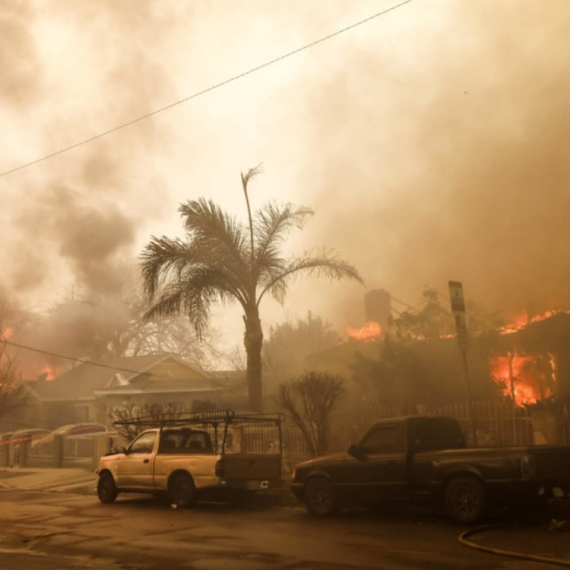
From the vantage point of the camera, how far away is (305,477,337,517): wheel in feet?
39.7

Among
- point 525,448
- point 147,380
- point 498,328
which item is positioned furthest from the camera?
point 147,380

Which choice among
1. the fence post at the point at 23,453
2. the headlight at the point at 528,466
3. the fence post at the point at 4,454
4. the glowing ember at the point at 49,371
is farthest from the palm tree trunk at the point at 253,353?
the glowing ember at the point at 49,371

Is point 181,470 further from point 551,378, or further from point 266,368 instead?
point 266,368

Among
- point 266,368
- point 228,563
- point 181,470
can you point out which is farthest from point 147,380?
point 228,563

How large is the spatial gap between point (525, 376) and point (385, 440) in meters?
12.0

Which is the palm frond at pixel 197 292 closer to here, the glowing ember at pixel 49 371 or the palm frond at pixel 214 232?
the palm frond at pixel 214 232

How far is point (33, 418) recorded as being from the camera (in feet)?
144

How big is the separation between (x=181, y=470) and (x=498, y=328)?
14.1m

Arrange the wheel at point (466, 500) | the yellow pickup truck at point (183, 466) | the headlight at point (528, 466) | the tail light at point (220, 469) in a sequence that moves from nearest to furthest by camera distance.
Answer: the headlight at point (528, 466)
the wheel at point (466, 500)
the tail light at point (220, 469)
the yellow pickup truck at point (183, 466)

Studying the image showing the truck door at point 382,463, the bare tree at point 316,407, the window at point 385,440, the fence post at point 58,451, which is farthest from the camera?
the fence post at point 58,451

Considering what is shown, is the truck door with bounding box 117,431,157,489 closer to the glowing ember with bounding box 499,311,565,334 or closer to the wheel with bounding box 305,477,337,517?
the wheel with bounding box 305,477,337,517

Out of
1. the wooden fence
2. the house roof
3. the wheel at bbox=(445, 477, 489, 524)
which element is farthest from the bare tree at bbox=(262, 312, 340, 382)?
the wheel at bbox=(445, 477, 489, 524)

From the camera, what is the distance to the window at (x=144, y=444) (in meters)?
15.2

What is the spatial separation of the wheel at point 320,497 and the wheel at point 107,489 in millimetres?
4996
